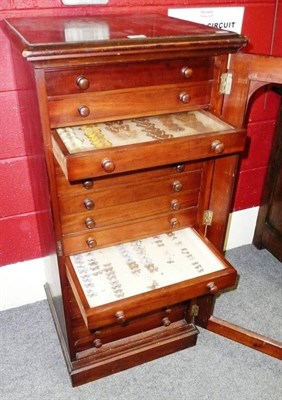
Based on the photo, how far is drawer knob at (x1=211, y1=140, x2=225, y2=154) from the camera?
1.13 metres

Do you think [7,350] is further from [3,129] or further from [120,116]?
[120,116]

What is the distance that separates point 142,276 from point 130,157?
44cm

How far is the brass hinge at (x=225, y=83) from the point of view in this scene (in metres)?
1.26

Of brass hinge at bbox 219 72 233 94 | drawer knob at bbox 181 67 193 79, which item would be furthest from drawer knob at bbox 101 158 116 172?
brass hinge at bbox 219 72 233 94

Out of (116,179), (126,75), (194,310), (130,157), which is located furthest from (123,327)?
(126,75)

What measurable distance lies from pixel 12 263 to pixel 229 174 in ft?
3.69

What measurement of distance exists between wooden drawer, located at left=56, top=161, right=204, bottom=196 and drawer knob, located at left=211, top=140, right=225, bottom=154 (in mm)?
258

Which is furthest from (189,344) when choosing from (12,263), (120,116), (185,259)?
(120,116)

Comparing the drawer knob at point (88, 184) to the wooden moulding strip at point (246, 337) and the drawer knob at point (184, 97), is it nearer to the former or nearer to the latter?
the drawer knob at point (184, 97)

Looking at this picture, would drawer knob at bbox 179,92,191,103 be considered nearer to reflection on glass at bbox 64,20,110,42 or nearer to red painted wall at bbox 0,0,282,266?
reflection on glass at bbox 64,20,110,42

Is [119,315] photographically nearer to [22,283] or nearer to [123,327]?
[123,327]

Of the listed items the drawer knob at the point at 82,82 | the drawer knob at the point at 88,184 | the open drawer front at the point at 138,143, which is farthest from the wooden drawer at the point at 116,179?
the drawer knob at the point at 82,82

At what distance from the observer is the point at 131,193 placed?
4.47ft

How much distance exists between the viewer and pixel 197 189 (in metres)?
1.48
